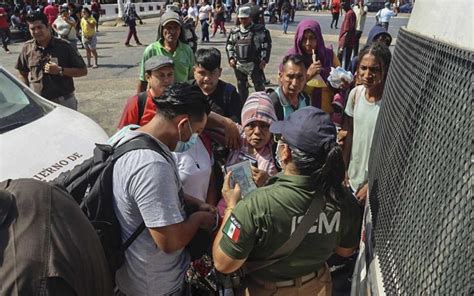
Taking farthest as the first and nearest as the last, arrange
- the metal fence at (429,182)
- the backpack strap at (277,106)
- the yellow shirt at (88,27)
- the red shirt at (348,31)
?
1. the yellow shirt at (88,27)
2. the red shirt at (348,31)
3. the backpack strap at (277,106)
4. the metal fence at (429,182)

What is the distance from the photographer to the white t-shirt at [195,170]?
2.80 metres

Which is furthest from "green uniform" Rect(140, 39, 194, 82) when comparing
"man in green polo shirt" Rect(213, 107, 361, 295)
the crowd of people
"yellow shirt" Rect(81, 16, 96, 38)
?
"yellow shirt" Rect(81, 16, 96, 38)

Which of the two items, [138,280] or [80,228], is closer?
[80,228]

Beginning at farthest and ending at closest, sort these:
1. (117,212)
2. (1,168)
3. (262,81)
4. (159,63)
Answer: (262,81)
(159,63)
(1,168)
(117,212)

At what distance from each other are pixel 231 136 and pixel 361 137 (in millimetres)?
939

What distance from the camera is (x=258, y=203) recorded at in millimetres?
1882

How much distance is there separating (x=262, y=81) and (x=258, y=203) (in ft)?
19.1

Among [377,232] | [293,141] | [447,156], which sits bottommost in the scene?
[377,232]

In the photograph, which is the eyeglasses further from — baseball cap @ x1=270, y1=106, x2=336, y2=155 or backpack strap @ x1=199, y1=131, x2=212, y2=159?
baseball cap @ x1=270, y1=106, x2=336, y2=155

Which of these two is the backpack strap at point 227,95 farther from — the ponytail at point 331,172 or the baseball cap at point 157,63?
the ponytail at point 331,172

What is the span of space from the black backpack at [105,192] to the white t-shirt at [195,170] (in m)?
0.77

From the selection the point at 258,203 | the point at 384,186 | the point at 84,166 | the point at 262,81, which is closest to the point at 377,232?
the point at 384,186

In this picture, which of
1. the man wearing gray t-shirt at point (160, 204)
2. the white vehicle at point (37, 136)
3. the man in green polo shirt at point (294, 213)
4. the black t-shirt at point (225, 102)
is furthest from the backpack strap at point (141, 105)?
the man in green polo shirt at point (294, 213)

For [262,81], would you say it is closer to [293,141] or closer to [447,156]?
[293,141]
